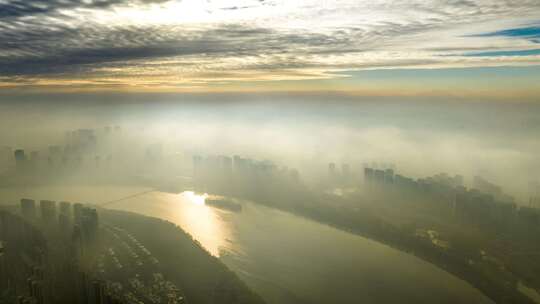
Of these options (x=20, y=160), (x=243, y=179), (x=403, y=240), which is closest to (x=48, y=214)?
(x=243, y=179)

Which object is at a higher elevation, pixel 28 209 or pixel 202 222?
pixel 28 209

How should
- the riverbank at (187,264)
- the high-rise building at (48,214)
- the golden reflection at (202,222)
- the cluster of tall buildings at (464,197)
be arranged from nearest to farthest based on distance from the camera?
1. the riverbank at (187,264)
2. the golden reflection at (202,222)
3. the high-rise building at (48,214)
4. the cluster of tall buildings at (464,197)

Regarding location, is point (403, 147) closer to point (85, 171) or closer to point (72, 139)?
point (85, 171)

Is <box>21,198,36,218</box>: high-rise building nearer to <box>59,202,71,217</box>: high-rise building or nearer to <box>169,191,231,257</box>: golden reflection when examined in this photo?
<box>59,202,71,217</box>: high-rise building

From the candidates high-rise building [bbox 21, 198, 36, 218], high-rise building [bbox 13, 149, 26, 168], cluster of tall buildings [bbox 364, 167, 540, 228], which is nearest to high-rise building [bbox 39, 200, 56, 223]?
high-rise building [bbox 21, 198, 36, 218]

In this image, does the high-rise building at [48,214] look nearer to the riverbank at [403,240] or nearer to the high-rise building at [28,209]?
the high-rise building at [28,209]

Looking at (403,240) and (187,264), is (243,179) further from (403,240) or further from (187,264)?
(187,264)

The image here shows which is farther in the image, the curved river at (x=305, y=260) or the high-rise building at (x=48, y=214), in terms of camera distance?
the high-rise building at (x=48, y=214)

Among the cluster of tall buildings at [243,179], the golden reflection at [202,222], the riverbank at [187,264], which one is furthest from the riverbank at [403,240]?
the riverbank at [187,264]

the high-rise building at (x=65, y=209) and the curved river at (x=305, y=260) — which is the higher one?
the high-rise building at (x=65, y=209)
